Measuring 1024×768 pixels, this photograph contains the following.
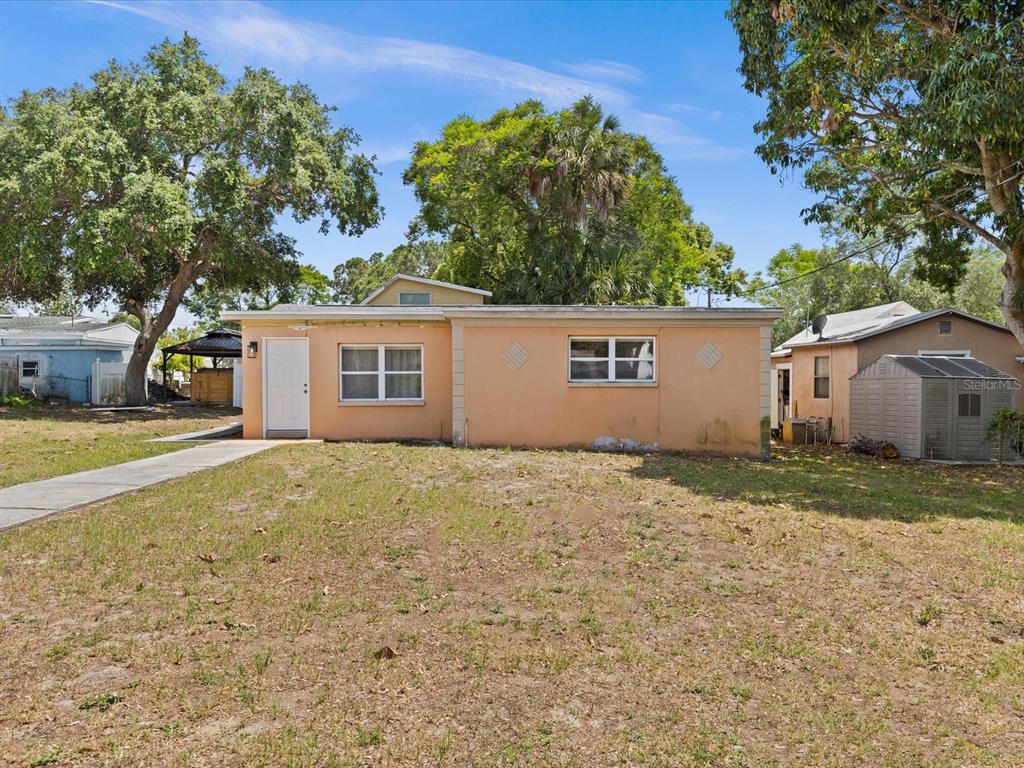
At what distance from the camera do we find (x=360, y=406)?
45.3ft

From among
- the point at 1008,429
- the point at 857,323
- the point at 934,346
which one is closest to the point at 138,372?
the point at 857,323

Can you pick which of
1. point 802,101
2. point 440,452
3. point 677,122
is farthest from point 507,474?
point 677,122

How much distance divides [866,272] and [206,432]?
31.3m

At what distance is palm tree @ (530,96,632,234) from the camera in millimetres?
22031

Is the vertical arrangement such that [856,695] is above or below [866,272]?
below

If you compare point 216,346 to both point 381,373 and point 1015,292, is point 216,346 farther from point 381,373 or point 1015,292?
point 1015,292

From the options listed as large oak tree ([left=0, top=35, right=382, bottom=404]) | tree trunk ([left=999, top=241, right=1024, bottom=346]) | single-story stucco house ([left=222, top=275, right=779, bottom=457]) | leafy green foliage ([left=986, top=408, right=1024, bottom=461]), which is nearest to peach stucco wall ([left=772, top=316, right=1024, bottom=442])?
tree trunk ([left=999, top=241, right=1024, bottom=346])

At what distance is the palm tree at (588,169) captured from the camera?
72.3 ft

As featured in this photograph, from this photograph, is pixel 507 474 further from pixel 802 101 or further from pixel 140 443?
pixel 802 101

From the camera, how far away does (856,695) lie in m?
3.23

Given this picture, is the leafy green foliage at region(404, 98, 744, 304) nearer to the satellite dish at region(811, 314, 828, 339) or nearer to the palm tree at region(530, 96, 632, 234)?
the palm tree at region(530, 96, 632, 234)

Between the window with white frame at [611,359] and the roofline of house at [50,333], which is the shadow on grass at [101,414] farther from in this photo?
the window with white frame at [611,359]

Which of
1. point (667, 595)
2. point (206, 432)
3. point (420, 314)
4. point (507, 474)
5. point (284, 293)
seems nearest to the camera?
point (667, 595)

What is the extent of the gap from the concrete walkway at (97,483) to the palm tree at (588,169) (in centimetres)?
1519
